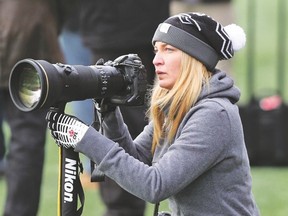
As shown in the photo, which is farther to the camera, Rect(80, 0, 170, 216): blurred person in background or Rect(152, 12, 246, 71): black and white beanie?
Rect(80, 0, 170, 216): blurred person in background

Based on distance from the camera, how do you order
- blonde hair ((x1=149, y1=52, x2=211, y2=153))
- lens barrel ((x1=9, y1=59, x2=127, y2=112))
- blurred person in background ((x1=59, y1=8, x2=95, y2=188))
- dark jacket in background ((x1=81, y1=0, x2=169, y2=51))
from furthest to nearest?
blurred person in background ((x1=59, y1=8, x2=95, y2=188)), dark jacket in background ((x1=81, y1=0, x2=169, y2=51)), blonde hair ((x1=149, y1=52, x2=211, y2=153)), lens barrel ((x1=9, y1=59, x2=127, y2=112))

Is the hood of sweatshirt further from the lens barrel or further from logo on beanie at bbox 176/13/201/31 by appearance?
the lens barrel

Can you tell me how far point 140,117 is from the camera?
5609 mm

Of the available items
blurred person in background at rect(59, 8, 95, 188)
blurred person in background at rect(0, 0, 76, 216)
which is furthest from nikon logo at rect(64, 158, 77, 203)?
blurred person in background at rect(59, 8, 95, 188)

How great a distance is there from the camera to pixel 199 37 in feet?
13.5

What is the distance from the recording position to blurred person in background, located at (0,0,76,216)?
18.3 feet

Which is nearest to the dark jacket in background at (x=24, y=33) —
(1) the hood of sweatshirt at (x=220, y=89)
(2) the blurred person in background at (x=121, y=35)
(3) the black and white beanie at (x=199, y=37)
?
(2) the blurred person in background at (x=121, y=35)

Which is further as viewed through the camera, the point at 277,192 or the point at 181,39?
the point at 277,192

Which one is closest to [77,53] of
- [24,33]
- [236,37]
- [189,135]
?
[24,33]

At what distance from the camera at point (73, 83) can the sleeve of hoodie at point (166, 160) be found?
161 mm

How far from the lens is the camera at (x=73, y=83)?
3.93 m

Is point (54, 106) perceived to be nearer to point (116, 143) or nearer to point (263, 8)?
point (116, 143)

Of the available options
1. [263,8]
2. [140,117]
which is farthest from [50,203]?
[263,8]

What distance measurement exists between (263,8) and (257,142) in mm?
9980
